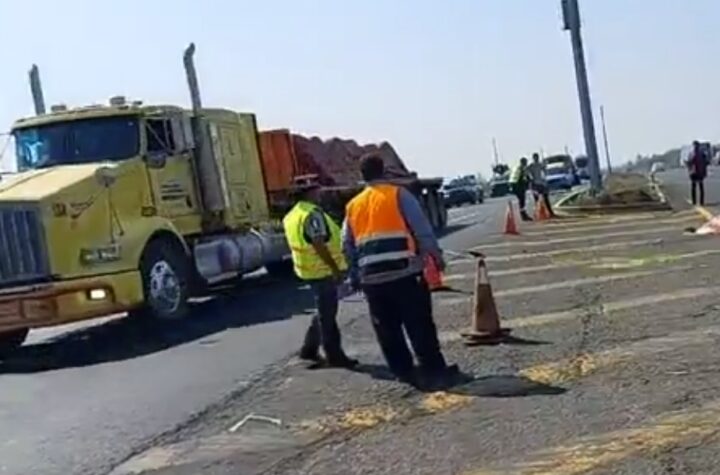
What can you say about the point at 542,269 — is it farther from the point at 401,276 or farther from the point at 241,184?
the point at 401,276

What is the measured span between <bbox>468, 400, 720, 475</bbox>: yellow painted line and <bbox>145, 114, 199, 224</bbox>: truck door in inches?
432

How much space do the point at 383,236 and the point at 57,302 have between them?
20.1 ft

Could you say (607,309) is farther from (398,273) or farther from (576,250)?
(576,250)

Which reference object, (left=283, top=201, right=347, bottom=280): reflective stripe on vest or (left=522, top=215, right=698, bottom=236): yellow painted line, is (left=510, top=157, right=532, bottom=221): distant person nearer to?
(left=522, top=215, right=698, bottom=236): yellow painted line

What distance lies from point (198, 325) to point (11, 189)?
2.73m

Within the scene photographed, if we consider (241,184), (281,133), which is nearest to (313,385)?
(241,184)

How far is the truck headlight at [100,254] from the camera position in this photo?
53.6ft

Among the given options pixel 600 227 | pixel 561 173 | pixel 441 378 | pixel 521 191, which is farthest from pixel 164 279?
pixel 561 173

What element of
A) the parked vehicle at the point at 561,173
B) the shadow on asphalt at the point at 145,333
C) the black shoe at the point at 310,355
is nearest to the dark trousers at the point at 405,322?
the black shoe at the point at 310,355

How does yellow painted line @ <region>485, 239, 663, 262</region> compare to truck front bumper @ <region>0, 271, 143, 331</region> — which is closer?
truck front bumper @ <region>0, 271, 143, 331</region>

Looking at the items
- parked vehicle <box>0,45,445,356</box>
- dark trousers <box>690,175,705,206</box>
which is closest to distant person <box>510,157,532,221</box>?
dark trousers <box>690,175,705,206</box>

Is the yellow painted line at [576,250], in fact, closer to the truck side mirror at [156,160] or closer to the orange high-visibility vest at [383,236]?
the truck side mirror at [156,160]

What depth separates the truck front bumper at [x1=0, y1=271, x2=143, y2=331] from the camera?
1570 centimetres

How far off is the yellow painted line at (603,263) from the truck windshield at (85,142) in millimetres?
4523
